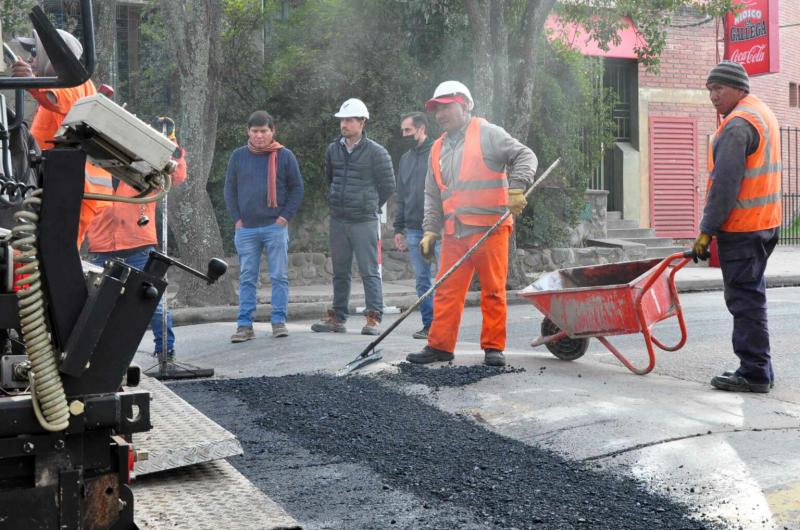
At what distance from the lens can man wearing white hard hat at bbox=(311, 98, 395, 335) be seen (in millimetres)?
9312

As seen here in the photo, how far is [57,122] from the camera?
5.25 metres

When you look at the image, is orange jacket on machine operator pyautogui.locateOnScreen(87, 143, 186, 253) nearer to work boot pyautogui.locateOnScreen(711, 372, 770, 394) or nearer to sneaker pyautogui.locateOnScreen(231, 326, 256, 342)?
sneaker pyautogui.locateOnScreen(231, 326, 256, 342)

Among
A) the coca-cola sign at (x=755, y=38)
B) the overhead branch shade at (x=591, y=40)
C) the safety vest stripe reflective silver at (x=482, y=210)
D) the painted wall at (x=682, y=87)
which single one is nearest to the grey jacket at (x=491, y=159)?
the safety vest stripe reflective silver at (x=482, y=210)

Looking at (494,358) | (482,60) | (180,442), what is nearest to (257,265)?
(494,358)

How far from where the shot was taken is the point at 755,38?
1831cm

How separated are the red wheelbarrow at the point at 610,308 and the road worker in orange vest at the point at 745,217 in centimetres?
37

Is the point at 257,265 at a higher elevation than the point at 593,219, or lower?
lower

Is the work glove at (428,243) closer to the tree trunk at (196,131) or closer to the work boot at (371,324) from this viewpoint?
the work boot at (371,324)

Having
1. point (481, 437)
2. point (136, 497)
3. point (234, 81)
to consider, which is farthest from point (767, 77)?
point (136, 497)

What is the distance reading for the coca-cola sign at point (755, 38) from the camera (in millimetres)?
18000

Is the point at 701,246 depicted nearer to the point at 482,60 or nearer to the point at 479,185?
the point at 479,185

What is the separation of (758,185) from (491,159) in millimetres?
1865

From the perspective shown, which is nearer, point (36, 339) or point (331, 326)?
point (36, 339)

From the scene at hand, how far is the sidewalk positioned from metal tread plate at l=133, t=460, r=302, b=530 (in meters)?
7.00
